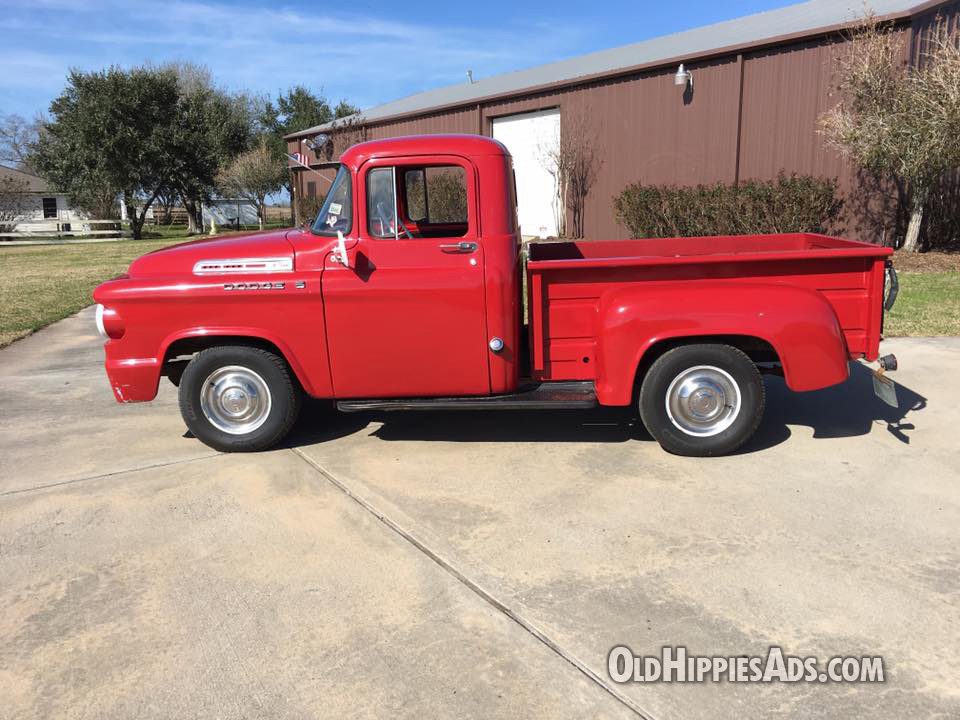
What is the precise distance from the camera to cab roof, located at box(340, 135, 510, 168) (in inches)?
182

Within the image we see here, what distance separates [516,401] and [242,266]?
76.2 inches

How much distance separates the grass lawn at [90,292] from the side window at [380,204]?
601 cm

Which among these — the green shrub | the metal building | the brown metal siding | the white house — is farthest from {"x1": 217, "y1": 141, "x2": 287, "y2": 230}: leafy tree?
the brown metal siding

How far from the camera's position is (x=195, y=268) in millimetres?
4699

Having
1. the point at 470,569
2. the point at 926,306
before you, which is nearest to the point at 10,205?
the point at 926,306

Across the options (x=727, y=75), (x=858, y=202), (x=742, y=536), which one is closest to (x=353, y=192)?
(x=742, y=536)

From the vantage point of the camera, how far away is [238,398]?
4875mm

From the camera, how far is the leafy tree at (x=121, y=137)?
33781mm

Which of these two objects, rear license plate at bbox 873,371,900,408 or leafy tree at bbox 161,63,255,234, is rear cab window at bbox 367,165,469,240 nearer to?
rear license plate at bbox 873,371,900,408

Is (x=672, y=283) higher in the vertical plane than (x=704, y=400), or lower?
higher

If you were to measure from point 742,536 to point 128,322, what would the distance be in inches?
153

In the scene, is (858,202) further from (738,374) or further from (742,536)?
(742,536)

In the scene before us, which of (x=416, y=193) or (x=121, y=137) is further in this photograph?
A: (x=121, y=137)

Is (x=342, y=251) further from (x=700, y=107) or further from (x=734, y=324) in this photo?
(x=700, y=107)
